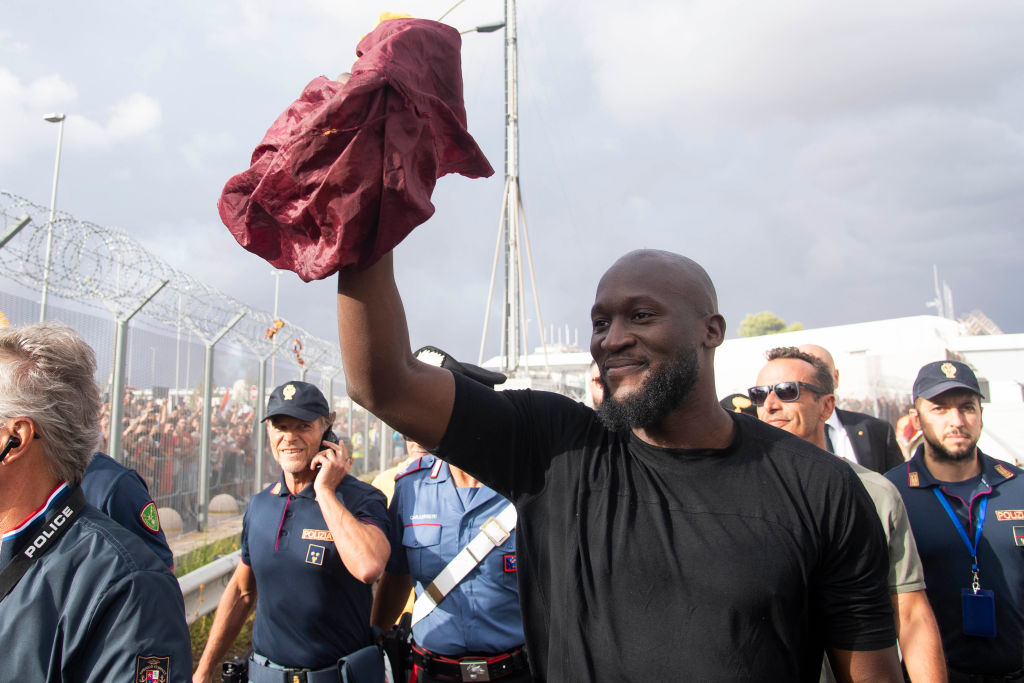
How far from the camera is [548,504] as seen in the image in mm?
1775

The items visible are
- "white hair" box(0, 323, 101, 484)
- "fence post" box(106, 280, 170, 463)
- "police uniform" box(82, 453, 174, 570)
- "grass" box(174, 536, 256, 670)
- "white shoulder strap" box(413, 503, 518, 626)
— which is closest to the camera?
"white hair" box(0, 323, 101, 484)

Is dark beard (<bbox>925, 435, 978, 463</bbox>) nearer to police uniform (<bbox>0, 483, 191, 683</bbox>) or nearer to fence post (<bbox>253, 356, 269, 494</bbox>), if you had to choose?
police uniform (<bbox>0, 483, 191, 683</bbox>)

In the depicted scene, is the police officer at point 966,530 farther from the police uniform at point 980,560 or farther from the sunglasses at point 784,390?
the sunglasses at point 784,390

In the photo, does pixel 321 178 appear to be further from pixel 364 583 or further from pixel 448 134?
pixel 364 583

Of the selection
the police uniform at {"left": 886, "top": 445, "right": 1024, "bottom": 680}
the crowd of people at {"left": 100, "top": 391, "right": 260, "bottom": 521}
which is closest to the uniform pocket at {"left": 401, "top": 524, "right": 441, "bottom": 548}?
the police uniform at {"left": 886, "top": 445, "right": 1024, "bottom": 680}

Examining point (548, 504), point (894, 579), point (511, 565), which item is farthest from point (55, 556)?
point (894, 579)

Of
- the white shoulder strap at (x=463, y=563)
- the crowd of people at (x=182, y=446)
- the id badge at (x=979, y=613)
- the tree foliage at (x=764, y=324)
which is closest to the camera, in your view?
the id badge at (x=979, y=613)

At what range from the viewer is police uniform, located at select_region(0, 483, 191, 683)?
1.65 metres

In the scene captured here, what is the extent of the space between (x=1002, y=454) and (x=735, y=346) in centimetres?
3156

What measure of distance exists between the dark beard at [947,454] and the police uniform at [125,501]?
3.47m

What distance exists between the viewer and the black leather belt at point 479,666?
118 inches

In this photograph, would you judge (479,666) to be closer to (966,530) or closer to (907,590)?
(907,590)

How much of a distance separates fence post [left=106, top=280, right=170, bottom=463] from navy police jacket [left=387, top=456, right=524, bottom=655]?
344cm

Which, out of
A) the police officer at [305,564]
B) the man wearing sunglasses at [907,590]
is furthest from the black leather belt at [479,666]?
the man wearing sunglasses at [907,590]
